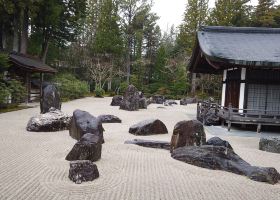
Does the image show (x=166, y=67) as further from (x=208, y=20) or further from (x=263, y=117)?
(x=263, y=117)

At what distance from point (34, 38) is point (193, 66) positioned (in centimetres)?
1968

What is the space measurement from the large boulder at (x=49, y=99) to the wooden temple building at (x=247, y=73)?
7.21m

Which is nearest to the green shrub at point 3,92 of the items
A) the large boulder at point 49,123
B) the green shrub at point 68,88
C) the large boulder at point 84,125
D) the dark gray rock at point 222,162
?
the large boulder at point 49,123

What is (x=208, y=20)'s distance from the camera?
126ft

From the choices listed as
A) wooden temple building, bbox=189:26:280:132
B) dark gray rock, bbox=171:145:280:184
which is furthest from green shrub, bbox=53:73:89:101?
dark gray rock, bbox=171:145:280:184

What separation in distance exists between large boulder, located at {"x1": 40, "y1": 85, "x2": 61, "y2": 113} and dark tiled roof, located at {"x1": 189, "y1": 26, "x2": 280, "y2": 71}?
721 centimetres

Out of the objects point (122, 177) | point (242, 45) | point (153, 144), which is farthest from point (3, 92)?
point (242, 45)

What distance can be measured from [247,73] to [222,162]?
26.1 feet

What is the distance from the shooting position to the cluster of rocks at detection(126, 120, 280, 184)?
6.19 m

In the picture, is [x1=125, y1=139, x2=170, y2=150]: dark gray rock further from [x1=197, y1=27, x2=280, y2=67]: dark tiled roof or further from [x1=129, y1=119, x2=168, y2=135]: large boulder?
[x1=197, y1=27, x2=280, y2=67]: dark tiled roof

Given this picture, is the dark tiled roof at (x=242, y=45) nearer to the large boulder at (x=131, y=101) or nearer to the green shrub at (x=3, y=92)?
the large boulder at (x=131, y=101)

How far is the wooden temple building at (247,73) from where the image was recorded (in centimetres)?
1245

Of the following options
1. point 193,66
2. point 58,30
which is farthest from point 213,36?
point 58,30

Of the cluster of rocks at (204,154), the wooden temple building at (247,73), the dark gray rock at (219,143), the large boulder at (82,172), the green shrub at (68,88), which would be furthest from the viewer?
the green shrub at (68,88)
